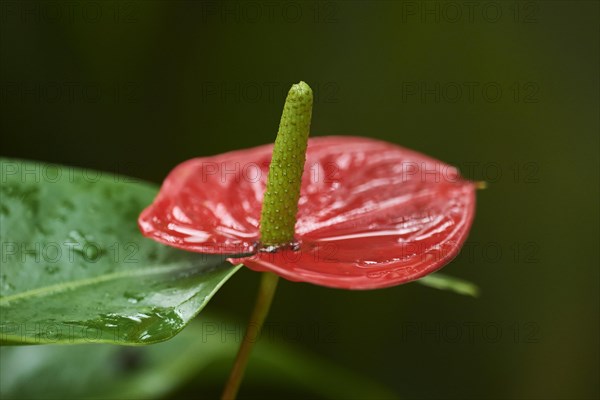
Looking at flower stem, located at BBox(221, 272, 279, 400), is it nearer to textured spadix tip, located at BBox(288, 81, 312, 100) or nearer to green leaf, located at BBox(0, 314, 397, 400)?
textured spadix tip, located at BBox(288, 81, 312, 100)

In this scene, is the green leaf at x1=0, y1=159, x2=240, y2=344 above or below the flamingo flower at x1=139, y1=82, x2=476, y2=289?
below

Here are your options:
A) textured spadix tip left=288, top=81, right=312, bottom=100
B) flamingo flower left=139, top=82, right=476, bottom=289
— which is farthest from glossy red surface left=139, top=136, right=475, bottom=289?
textured spadix tip left=288, top=81, right=312, bottom=100

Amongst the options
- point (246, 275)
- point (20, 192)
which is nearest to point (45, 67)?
point (246, 275)

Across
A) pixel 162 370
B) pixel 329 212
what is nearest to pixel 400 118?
pixel 162 370

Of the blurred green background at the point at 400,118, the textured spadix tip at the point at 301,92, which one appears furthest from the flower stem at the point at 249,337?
the blurred green background at the point at 400,118

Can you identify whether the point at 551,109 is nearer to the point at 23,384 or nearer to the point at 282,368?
the point at 282,368

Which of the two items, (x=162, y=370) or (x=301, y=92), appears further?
(x=162, y=370)

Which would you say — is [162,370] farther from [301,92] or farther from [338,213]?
[301,92]

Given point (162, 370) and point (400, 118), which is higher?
point (400, 118)
